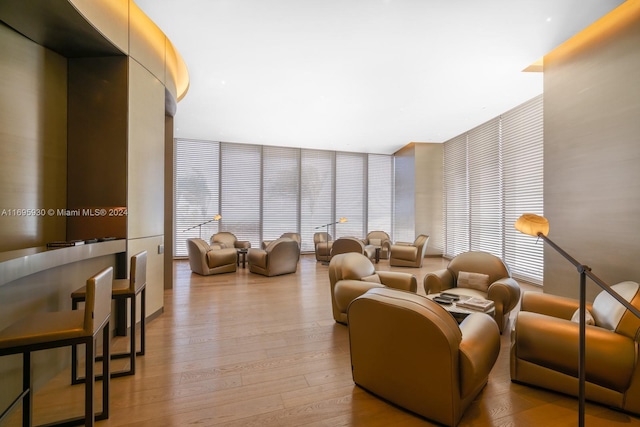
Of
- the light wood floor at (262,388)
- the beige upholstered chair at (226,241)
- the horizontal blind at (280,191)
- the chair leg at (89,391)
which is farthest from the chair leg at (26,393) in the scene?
the horizontal blind at (280,191)

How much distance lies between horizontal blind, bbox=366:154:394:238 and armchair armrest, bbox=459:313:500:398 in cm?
821

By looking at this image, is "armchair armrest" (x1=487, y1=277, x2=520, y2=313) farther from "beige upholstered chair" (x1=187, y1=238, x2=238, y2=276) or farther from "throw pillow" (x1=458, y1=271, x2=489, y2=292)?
"beige upholstered chair" (x1=187, y1=238, x2=238, y2=276)

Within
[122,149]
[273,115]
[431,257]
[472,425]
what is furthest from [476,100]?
[122,149]

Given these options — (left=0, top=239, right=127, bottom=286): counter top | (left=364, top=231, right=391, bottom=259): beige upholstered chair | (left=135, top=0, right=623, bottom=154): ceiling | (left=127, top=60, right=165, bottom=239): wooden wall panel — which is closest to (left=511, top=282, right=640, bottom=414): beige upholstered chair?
(left=135, top=0, right=623, bottom=154): ceiling

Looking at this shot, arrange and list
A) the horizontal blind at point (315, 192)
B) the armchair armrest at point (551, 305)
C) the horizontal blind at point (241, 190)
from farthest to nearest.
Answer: the horizontal blind at point (315, 192) → the horizontal blind at point (241, 190) → the armchair armrest at point (551, 305)

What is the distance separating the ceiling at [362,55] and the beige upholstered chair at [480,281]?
293cm

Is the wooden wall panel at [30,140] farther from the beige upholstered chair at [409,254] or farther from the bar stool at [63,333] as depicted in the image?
the beige upholstered chair at [409,254]

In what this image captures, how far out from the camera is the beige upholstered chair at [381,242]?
829 centimetres

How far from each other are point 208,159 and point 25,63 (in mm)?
6120

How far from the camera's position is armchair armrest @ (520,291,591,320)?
2.56m

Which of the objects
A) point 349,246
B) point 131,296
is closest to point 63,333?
point 131,296

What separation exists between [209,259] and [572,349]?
6.05 m

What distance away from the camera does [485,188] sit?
6.91m

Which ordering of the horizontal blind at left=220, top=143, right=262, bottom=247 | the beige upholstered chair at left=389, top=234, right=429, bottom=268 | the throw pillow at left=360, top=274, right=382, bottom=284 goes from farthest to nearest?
the horizontal blind at left=220, top=143, right=262, bottom=247
the beige upholstered chair at left=389, top=234, right=429, bottom=268
the throw pillow at left=360, top=274, right=382, bottom=284
